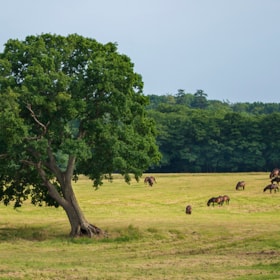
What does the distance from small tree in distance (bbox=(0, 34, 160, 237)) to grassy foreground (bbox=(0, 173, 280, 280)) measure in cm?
348

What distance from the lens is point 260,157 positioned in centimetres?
12781

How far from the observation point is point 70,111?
4009cm

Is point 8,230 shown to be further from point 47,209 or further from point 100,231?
point 47,209

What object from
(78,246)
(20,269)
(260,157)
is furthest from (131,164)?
(260,157)

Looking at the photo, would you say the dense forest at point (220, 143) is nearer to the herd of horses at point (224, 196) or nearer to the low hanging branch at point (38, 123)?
the herd of horses at point (224, 196)

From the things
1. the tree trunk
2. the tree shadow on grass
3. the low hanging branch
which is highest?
the low hanging branch

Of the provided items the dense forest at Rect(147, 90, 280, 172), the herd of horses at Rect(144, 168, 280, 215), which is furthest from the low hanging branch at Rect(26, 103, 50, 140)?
the dense forest at Rect(147, 90, 280, 172)

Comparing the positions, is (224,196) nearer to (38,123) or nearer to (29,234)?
(29,234)

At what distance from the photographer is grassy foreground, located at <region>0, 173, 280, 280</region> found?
2595 cm

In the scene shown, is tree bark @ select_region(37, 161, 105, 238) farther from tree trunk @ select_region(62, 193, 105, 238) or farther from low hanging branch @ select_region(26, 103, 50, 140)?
low hanging branch @ select_region(26, 103, 50, 140)

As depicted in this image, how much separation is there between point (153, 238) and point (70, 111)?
364 inches

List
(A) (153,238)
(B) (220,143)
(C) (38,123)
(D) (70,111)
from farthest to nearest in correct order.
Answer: (B) (220,143) < (A) (153,238) < (C) (38,123) < (D) (70,111)

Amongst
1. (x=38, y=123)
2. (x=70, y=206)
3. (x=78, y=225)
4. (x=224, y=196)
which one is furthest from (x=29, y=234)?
(x=224, y=196)

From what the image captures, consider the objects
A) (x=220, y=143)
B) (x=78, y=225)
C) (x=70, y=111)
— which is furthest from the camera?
(x=220, y=143)
